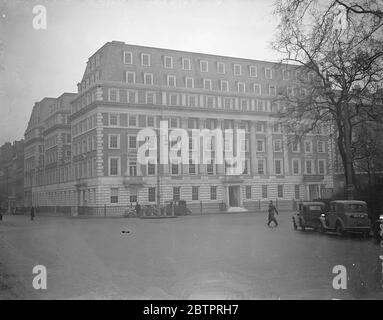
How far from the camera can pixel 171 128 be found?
6914mm

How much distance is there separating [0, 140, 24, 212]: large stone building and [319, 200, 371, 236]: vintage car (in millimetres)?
6204

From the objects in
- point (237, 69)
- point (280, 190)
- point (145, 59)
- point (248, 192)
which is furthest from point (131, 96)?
point (280, 190)

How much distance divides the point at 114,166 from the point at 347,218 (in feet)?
17.0

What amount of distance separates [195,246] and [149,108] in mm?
2773

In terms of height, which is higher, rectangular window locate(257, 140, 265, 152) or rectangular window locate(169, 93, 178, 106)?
rectangular window locate(169, 93, 178, 106)

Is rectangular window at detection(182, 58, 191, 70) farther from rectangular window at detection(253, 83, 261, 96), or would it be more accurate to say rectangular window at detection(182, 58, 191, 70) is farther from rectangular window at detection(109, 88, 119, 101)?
rectangular window at detection(253, 83, 261, 96)

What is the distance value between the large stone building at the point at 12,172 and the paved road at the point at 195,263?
2.49ft

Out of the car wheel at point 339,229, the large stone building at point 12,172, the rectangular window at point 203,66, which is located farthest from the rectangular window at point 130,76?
the car wheel at point 339,229

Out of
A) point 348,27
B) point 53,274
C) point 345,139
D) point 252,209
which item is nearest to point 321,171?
point 345,139

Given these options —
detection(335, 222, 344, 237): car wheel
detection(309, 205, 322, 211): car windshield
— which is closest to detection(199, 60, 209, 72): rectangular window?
detection(309, 205, 322, 211): car windshield

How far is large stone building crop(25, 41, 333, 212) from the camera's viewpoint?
7.04m

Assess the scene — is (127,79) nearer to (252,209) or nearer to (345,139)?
(252,209)

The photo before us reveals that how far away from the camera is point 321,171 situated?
7.61 metres

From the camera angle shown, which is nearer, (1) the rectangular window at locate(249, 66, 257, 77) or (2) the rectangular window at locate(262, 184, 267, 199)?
(1) the rectangular window at locate(249, 66, 257, 77)
